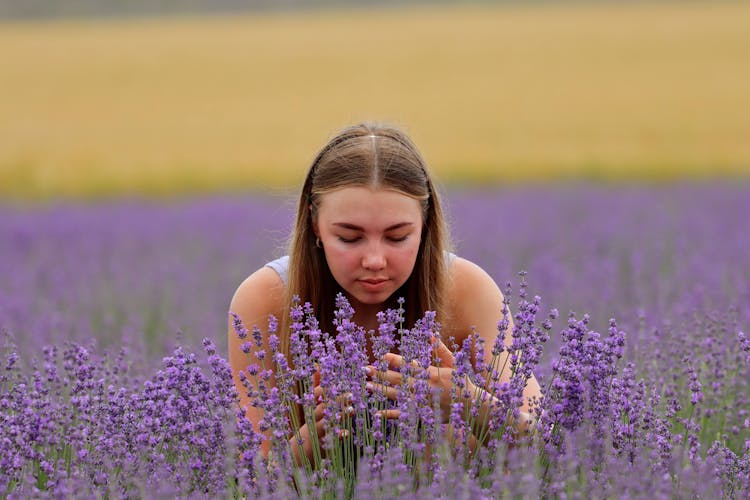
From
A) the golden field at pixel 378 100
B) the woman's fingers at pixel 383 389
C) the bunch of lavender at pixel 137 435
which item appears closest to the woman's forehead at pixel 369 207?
the woman's fingers at pixel 383 389

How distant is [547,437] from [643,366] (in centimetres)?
105

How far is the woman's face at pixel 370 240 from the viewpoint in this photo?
2.91 metres

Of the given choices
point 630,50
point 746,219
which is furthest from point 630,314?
point 630,50

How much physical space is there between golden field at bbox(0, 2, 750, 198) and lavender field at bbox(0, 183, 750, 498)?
2.12 m

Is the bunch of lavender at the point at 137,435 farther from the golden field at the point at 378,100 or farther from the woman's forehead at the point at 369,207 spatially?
the golden field at the point at 378,100

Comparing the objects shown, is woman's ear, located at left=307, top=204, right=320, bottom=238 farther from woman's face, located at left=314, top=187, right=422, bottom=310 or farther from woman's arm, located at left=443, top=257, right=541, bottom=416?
woman's arm, located at left=443, top=257, right=541, bottom=416

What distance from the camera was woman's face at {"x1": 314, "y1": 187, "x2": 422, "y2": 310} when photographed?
2914 mm

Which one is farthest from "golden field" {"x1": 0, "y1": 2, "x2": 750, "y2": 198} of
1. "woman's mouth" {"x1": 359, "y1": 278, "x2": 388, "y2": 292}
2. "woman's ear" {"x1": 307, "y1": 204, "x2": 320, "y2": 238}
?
"woman's mouth" {"x1": 359, "y1": 278, "x2": 388, "y2": 292}

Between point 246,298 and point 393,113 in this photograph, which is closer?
point 246,298

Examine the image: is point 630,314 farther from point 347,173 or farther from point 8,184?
point 8,184

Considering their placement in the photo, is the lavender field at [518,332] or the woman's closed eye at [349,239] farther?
the woman's closed eye at [349,239]

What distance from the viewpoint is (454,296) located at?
10.9 feet

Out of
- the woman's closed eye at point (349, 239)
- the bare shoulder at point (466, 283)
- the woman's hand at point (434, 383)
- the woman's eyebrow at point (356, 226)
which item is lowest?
the woman's hand at point (434, 383)

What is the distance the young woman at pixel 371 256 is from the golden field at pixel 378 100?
630 cm
